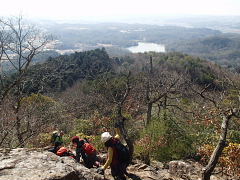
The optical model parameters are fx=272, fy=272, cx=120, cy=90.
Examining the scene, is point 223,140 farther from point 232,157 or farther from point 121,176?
point 121,176

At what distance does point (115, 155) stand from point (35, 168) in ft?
5.69

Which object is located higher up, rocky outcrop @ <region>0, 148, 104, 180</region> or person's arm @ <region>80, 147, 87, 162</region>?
rocky outcrop @ <region>0, 148, 104, 180</region>

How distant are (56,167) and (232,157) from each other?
15.7ft

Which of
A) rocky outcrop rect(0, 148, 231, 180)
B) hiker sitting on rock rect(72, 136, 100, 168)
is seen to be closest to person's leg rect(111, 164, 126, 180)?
rocky outcrop rect(0, 148, 231, 180)

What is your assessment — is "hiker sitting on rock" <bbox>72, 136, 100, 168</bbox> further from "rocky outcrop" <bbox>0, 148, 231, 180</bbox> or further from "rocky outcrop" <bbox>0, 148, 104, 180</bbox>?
"rocky outcrop" <bbox>0, 148, 104, 180</bbox>

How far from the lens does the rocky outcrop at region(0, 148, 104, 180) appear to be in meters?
4.36

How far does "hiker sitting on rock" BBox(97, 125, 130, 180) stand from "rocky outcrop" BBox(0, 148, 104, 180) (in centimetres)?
43

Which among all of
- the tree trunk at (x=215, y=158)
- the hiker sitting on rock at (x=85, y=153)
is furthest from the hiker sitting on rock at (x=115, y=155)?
the tree trunk at (x=215, y=158)

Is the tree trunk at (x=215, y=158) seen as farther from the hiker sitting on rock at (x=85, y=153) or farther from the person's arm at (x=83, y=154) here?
the person's arm at (x=83, y=154)

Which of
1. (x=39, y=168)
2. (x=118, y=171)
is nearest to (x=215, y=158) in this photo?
(x=118, y=171)

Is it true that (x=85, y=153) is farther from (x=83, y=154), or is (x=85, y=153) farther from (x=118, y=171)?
(x=118, y=171)

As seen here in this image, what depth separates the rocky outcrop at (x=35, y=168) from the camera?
436 centimetres

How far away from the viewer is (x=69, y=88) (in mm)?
33875

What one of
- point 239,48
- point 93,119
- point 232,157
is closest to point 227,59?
point 239,48
